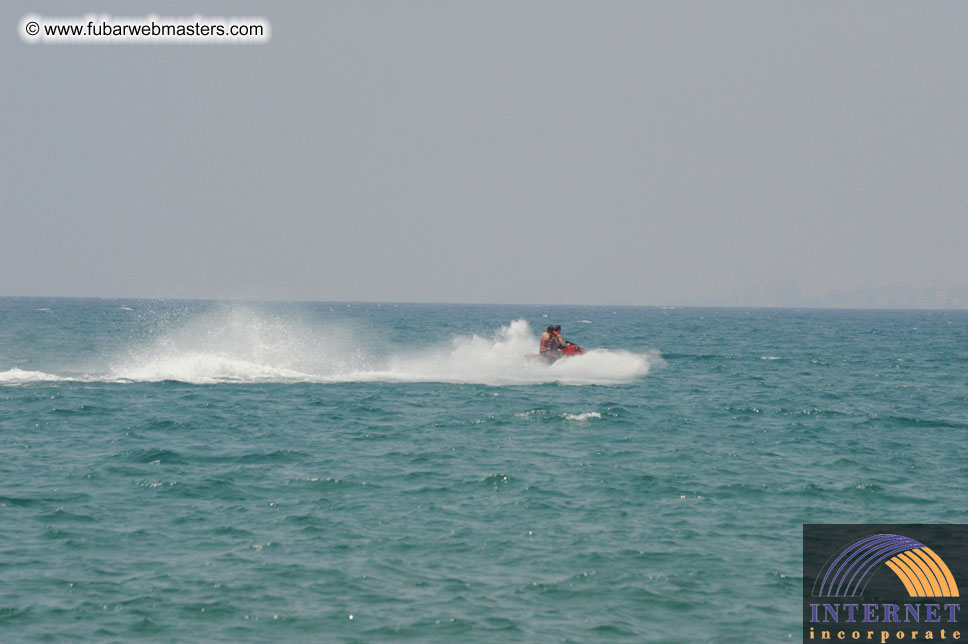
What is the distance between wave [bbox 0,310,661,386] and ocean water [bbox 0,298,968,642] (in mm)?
1652

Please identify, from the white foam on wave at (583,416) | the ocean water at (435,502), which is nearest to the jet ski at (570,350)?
the ocean water at (435,502)

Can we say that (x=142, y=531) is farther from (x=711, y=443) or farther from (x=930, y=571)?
(x=711, y=443)

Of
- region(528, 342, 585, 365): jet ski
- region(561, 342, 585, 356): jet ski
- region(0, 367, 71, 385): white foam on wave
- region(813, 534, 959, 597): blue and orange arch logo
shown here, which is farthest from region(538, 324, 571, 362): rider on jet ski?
region(813, 534, 959, 597): blue and orange arch logo

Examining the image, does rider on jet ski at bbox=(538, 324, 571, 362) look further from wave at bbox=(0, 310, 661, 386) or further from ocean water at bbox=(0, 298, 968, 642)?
ocean water at bbox=(0, 298, 968, 642)

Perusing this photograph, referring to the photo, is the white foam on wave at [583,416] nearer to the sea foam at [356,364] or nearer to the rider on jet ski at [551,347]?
the sea foam at [356,364]

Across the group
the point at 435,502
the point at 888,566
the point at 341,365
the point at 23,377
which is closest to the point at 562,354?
the point at 341,365

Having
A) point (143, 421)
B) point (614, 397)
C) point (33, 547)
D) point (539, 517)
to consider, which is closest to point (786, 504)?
point (539, 517)

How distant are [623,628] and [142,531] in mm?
10473

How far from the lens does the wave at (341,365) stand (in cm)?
4556

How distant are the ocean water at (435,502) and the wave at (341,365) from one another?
5.42 feet

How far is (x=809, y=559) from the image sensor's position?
17.0m

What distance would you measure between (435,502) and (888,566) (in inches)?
395

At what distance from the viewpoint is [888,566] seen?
656 inches

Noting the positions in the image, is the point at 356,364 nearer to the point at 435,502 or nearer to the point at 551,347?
the point at 551,347
